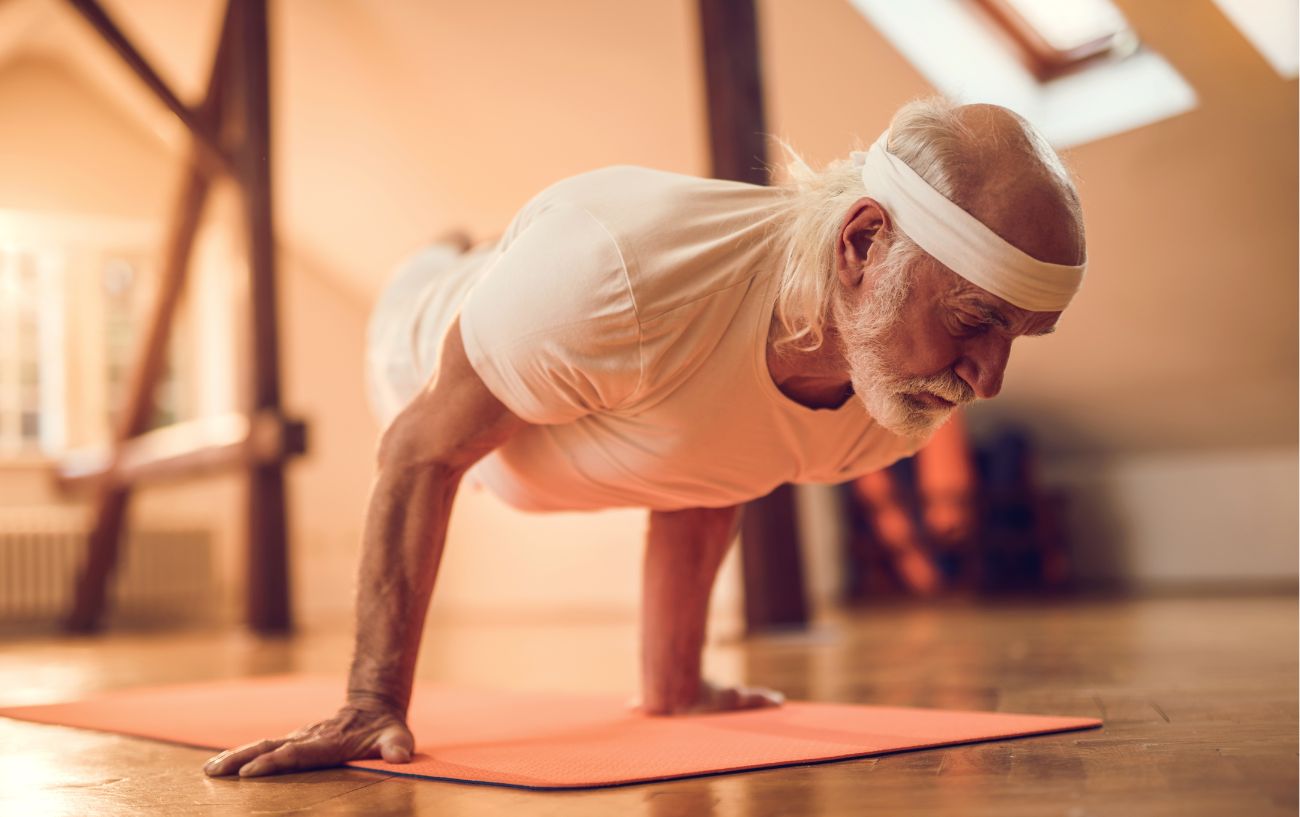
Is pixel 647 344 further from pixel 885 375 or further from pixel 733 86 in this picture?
pixel 733 86

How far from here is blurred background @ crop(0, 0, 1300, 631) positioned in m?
4.46

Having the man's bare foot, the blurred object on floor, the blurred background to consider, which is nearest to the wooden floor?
the man's bare foot

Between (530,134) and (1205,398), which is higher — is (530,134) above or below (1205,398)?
above

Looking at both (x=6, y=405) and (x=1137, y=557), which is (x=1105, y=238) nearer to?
(x=1137, y=557)

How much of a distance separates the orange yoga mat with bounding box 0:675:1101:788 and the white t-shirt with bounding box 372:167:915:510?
1.18 ft

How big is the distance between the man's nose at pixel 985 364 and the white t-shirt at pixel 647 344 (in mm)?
269

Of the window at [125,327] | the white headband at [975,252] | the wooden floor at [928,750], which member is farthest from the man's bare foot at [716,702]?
the window at [125,327]

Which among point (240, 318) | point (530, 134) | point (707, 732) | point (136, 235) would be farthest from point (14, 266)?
point (707, 732)

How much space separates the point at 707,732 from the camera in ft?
6.14

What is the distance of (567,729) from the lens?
1.98 meters

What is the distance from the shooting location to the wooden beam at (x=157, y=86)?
5.43 m

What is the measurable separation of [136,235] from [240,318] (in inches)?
92.0

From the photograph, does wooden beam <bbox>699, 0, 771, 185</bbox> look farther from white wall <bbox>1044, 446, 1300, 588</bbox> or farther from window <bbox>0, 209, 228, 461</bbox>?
window <bbox>0, 209, 228, 461</bbox>

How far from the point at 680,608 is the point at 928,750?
0.59 meters
